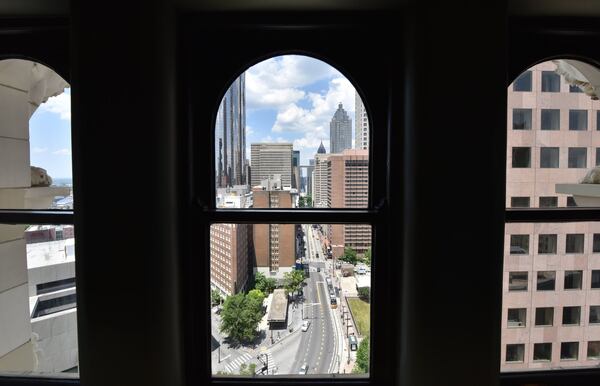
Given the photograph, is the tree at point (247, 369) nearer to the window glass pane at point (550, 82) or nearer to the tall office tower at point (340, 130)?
the tall office tower at point (340, 130)

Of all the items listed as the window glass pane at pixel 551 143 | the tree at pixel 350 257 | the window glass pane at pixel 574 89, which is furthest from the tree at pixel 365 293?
the window glass pane at pixel 574 89

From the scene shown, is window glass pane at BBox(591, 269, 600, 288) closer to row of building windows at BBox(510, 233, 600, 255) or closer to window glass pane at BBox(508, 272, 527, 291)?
row of building windows at BBox(510, 233, 600, 255)

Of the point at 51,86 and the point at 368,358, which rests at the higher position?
the point at 51,86

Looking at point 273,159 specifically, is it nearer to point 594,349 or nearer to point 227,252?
point 227,252

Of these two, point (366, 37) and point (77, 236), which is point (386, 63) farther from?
point (77, 236)

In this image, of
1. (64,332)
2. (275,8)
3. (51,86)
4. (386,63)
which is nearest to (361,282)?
(386,63)
